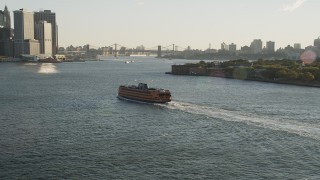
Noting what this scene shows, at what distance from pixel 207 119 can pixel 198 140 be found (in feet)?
19.3

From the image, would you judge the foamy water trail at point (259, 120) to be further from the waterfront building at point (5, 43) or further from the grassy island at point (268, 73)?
the waterfront building at point (5, 43)

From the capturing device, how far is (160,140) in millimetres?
23703

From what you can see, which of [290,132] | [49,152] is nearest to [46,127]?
[49,152]

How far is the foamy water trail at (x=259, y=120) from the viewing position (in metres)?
25.8

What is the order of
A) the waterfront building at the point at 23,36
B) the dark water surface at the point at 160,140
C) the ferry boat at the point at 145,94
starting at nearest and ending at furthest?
1. the dark water surface at the point at 160,140
2. the ferry boat at the point at 145,94
3. the waterfront building at the point at 23,36

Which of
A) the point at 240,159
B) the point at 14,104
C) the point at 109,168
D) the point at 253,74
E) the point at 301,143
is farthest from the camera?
the point at 253,74

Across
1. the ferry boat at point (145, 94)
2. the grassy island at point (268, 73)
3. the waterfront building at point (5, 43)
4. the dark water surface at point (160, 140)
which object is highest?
the waterfront building at point (5, 43)

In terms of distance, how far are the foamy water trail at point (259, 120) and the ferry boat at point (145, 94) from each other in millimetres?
2143

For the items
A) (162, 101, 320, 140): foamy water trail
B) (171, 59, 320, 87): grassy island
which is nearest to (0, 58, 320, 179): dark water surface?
(162, 101, 320, 140): foamy water trail

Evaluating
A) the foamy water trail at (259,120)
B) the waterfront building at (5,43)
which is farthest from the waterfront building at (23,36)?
the foamy water trail at (259,120)

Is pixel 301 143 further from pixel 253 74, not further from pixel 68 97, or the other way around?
pixel 253 74

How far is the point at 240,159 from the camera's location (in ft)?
66.3

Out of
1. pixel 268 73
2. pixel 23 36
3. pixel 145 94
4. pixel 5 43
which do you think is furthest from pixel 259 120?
pixel 5 43

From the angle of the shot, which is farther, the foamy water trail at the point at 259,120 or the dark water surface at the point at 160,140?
the foamy water trail at the point at 259,120
